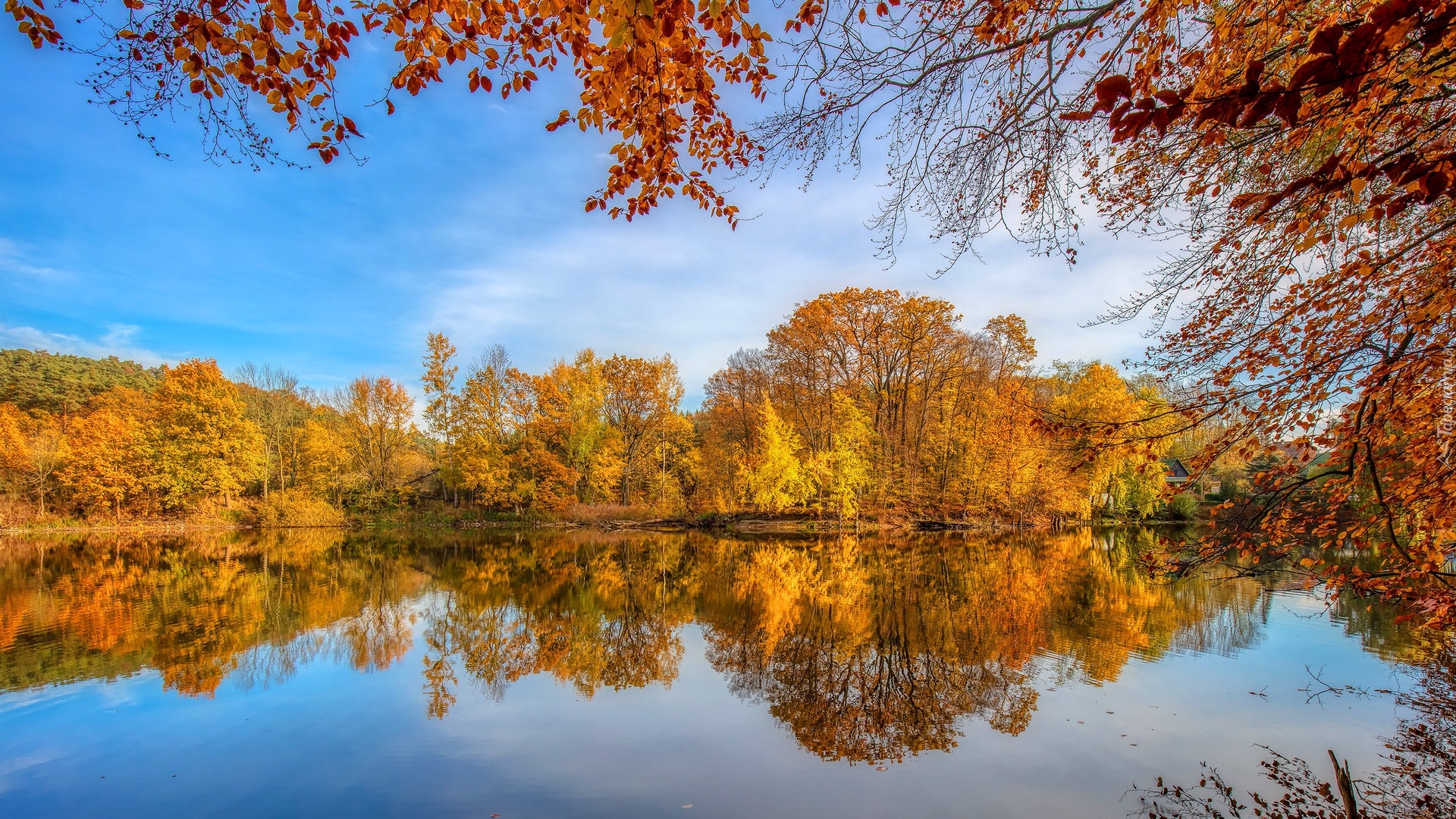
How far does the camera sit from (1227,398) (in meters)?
3.90

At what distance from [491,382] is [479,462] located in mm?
4875

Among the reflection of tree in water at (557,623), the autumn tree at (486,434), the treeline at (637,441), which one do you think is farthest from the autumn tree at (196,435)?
the reflection of tree in water at (557,623)

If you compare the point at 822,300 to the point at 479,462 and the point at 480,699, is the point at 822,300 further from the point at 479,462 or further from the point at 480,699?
the point at 480,699

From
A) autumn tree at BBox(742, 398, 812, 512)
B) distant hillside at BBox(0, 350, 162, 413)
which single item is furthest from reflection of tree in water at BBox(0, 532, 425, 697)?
distant hillside at BBox(0, 350, 162, 413)

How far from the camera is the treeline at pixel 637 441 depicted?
2744cm

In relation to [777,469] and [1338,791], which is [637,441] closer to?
[777,469]

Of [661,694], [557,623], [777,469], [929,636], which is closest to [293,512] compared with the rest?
[777,469]

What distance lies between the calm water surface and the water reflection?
71 millimetres

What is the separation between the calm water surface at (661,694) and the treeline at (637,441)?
14.5 meters

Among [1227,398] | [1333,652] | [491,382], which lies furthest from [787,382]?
[1227,398]

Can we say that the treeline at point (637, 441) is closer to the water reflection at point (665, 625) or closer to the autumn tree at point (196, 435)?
the autumn tree at point (196, 435)

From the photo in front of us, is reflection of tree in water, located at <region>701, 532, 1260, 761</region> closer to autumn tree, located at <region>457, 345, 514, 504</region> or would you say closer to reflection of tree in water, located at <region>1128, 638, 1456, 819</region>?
reflection of tree in water, located at <region>1128, 638, 1456, 819</region>

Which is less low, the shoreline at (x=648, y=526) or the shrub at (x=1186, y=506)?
the shrub at (x=1186, y=506)

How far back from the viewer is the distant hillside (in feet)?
127
